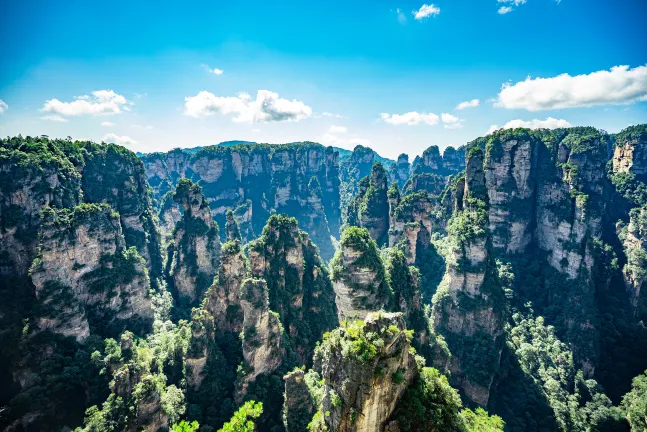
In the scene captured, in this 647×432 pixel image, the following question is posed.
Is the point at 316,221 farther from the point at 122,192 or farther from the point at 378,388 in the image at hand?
the point at 378,388

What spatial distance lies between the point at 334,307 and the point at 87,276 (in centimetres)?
3513

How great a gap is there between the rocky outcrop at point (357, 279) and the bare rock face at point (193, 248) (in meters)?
35.2

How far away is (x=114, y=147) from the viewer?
7056 centimetres

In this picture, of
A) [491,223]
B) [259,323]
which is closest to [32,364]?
[259,323]

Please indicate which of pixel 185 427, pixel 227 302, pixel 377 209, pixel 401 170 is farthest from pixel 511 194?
pixel 401 170

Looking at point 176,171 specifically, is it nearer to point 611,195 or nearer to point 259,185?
point 259,185

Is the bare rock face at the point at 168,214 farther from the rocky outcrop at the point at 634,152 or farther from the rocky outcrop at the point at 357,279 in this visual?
the rocky outcrop at the point at 634,152

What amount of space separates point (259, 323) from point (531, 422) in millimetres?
37389

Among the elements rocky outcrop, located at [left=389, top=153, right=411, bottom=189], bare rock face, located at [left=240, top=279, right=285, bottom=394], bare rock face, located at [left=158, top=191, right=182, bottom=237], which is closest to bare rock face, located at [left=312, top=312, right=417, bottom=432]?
bare rock face, located at [left=240, top=279, right=285, bottom=394]

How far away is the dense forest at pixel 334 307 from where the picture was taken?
26.3 metres

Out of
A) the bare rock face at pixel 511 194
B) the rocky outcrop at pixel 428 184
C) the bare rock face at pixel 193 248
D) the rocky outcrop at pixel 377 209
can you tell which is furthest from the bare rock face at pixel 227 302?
the rocky outcrop at pixel 428 184

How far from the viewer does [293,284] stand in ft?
150

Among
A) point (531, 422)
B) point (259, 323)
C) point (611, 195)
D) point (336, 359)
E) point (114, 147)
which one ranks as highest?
point (114, 147)

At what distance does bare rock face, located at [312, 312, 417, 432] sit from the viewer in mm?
14625
